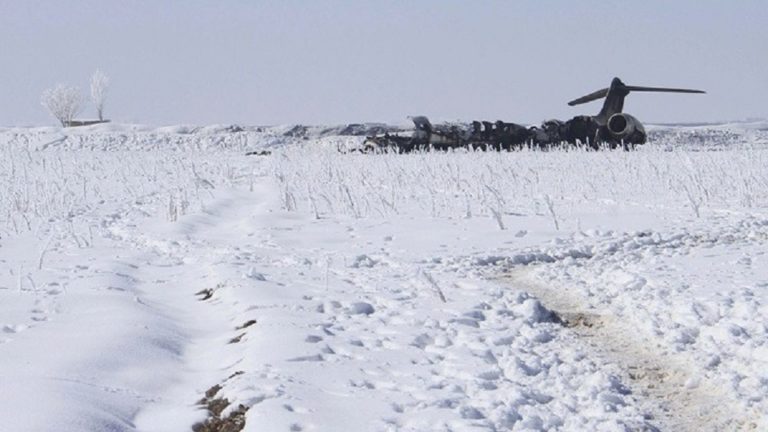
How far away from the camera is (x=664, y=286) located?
6.23 m

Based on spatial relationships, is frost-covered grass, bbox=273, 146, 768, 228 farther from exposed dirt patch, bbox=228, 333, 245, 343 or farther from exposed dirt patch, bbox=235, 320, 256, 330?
exposed dirt patch, bbox=228, 333, 245, 343

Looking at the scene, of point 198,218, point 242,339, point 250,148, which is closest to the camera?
point 242,339

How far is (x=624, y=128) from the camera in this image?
1167 inches

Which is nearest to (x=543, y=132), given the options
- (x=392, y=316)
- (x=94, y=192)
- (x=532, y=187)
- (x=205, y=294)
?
(x=532, y=187)

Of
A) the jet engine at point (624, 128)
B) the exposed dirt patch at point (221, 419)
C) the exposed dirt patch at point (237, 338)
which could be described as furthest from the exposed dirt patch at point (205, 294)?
the jet engine at point (624, 128)

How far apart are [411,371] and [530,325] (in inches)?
45.7

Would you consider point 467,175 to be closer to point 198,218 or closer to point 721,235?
point 198,218

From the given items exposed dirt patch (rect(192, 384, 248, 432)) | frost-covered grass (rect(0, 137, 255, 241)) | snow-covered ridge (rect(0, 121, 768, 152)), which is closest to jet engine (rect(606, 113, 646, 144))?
snow-covered ridge (rect(0, 121, 768, 152))

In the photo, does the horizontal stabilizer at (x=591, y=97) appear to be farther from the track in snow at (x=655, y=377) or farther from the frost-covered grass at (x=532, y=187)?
the track in snow at (x=655, y=377)

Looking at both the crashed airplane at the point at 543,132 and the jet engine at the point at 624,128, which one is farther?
the jet engine at the point at 624,128

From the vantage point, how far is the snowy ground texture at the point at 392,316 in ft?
13.1

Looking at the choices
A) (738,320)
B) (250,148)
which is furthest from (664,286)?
(250,148)

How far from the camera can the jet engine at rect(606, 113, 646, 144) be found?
29.6 meters

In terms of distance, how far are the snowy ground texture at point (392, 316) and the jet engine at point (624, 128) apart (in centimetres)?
1768
